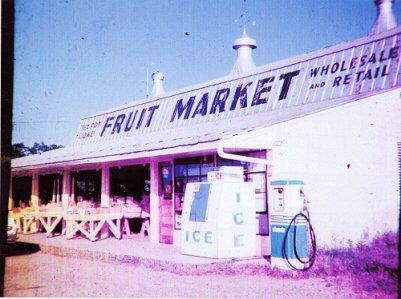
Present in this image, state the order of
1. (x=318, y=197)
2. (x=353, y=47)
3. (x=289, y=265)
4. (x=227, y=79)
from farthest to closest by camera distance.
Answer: (x=227, y=79) → (x=353, y=47) → (x=318, y=197) → (x=289, y=265)

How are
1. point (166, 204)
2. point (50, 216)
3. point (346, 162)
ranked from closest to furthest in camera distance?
point (346, 162) < point (166, 204) < point (50, 216)

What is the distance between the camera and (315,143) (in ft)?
33.4

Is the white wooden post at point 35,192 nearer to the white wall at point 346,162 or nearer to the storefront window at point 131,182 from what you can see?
the storefront window at point 131,182

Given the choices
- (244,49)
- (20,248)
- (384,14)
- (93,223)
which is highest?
(244,49)

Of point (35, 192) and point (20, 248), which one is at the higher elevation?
point (35, 192)

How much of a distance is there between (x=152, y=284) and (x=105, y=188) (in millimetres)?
7689

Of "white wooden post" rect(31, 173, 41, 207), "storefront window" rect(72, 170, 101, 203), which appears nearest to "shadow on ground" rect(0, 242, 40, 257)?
"storefront window" rect(72, 170, 101, 203)

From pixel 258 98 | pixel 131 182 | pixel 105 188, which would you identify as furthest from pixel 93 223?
pixel 258 98

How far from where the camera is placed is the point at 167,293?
6.91 m

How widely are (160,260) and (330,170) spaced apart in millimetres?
4385

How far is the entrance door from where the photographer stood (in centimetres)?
1203

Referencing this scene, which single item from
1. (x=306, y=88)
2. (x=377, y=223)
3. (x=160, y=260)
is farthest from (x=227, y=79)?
(x=160, y=260)

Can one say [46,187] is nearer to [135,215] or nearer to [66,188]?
[66,188]

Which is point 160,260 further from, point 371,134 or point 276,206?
point 371,134
